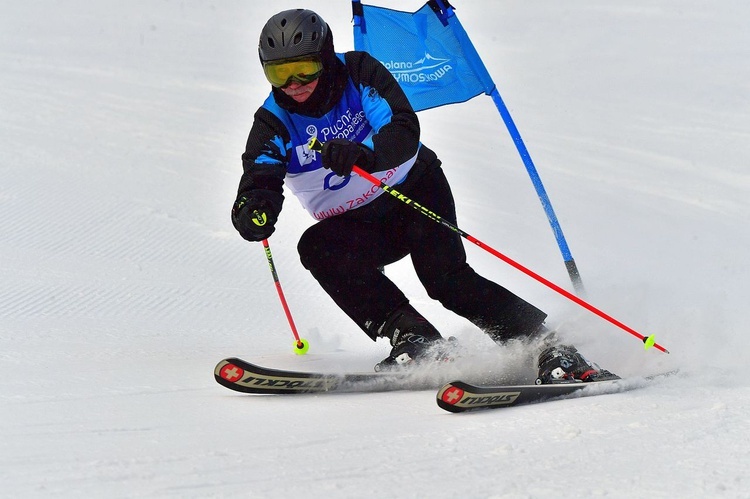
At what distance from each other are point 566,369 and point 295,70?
1.52m

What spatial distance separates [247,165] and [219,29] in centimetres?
1183

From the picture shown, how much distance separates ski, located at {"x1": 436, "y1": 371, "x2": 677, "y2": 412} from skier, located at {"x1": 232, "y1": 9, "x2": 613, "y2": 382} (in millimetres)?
195

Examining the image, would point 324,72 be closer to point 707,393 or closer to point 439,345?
point 439,345

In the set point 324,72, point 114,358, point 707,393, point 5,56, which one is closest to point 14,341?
point 114,358

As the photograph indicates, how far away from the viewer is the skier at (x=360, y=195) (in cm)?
339

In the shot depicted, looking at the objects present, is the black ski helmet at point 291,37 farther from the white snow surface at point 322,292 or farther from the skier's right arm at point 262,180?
the white snow surface at point 322,292

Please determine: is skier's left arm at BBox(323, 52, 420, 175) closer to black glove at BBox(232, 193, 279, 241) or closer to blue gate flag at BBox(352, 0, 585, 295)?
black glove at BBox(232, 193, 279, 241)

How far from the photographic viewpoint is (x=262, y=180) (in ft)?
11.2

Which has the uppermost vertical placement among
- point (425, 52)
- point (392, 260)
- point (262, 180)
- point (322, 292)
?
point (425, 52)

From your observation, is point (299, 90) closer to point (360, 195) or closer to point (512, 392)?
point (360, 195)

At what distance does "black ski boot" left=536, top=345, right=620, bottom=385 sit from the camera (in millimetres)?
3336

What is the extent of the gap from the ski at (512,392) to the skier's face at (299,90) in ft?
4.18

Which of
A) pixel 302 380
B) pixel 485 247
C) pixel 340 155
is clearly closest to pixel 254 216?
pixel 340 155

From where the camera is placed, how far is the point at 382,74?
360 centimetres
